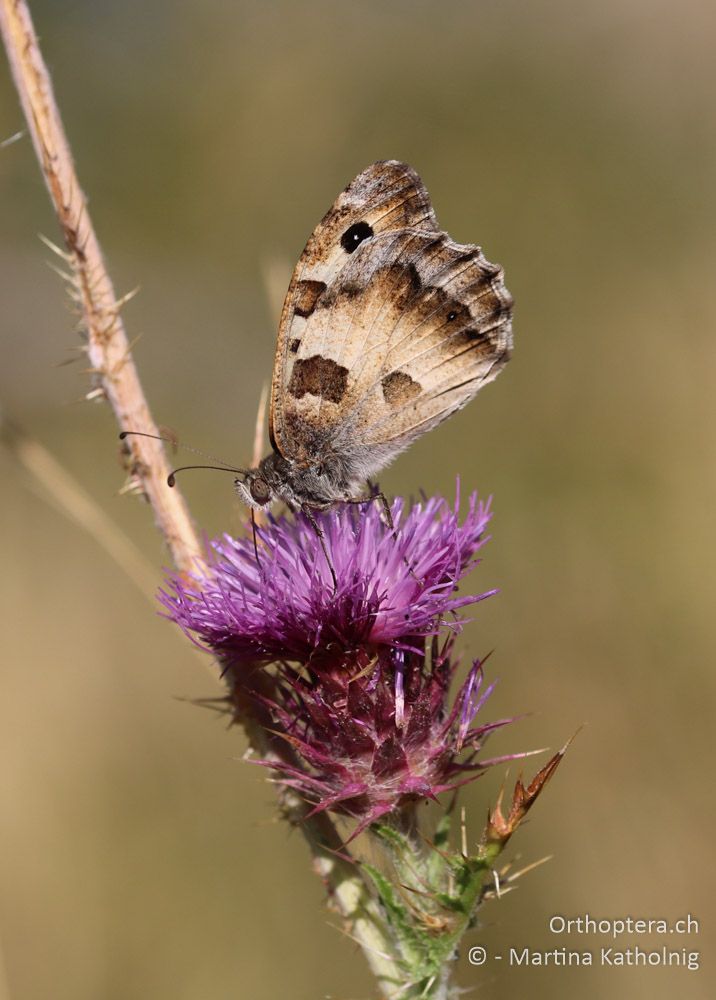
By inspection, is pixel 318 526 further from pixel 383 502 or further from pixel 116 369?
pixel 116 369

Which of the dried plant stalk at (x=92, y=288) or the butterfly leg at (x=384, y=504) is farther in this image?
the butterfly leg at (x=384, y=504)

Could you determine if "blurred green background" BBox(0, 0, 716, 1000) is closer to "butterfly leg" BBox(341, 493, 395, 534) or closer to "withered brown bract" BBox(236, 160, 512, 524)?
"withered brown bract" BBox(236, 160, 512, 524)

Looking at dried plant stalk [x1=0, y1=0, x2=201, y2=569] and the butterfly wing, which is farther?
the butterfly wing

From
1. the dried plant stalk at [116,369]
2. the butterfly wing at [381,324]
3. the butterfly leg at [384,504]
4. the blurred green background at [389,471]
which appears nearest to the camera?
the dried plant stalk at [116,369]

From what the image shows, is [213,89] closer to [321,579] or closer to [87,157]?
[87,157]

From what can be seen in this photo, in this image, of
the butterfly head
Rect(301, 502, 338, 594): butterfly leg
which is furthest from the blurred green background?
Rect(301, 502, 338, 594): butterfly leg

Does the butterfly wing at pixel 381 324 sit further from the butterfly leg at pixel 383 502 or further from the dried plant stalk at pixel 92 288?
the dried plant stalk at pixel 92 288

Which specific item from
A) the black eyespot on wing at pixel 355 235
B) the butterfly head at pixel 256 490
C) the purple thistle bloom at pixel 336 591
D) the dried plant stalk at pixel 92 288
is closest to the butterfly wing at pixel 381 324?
the black eyespot on wing at pixel 355 235

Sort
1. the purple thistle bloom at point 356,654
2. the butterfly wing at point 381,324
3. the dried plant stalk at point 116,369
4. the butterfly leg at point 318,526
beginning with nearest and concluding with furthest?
1. the dried plant stalk at point 116,369
2. the purple thistle bloom at point 356,654
3. the butterfly leg at point 318,526
4. the butterfly wing at point 381,324
